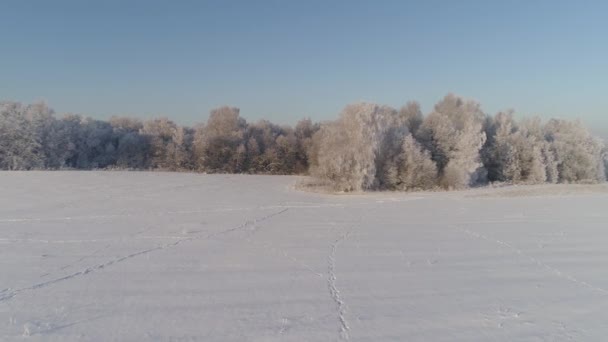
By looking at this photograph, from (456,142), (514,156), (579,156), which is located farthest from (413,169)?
(579,156)

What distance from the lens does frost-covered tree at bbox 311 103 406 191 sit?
22.1 m

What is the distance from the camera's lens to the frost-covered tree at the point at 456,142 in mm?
24945

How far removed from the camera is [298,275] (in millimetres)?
6547

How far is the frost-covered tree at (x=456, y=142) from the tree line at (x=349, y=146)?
7 cm

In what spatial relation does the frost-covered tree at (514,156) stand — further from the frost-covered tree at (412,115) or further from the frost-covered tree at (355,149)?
the frost-covered tree at (355,149)

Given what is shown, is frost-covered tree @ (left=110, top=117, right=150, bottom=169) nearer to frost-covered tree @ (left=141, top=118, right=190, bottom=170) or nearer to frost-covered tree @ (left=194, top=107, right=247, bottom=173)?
frost-covered tree @ (left=141, top=118, right=190, bottom=170)

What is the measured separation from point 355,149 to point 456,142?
8.44 m

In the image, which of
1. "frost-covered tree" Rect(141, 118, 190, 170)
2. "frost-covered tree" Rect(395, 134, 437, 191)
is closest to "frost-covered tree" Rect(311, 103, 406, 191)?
"frost-covered tree" Rect(395, 134, 437, 191)

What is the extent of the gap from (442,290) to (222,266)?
12.3 feet

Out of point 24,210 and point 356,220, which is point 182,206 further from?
point 356,220

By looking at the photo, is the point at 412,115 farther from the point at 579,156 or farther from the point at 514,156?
the point at 579,156

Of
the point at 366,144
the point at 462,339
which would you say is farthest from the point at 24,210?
the point at 366,144

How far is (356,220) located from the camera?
12.2 m

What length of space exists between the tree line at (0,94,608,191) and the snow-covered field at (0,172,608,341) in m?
Result: 10.2
